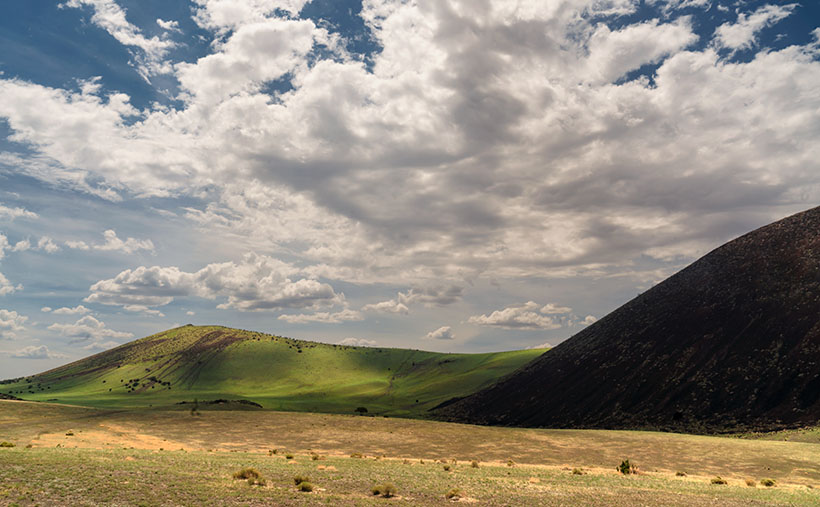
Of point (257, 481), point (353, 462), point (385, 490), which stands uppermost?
point (257, 481)

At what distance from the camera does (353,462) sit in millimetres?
42750

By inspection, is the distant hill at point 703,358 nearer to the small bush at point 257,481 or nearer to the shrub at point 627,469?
the shrub at point 627,469

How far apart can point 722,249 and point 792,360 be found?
203 feet

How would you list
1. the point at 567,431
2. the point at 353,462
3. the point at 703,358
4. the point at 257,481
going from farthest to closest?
the point at 703,358
the point at 567,431
the point at 353,462
the point at 257,481

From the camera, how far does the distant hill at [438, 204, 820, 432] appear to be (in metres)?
87.8

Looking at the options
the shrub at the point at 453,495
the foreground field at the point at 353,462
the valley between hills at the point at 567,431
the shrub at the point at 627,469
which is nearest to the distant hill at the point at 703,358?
the valley between hills at the point at 567,431

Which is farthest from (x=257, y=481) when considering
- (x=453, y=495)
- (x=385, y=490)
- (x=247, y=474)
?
(x=453, y=495)

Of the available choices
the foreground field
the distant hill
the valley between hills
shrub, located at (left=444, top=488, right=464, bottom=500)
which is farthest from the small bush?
the distant hill

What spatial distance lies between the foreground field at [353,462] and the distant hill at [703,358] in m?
28.7

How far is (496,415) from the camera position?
12600 cm

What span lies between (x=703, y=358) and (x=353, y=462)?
93.4 metres

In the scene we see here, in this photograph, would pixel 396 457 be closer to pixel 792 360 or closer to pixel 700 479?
pixel 700 479

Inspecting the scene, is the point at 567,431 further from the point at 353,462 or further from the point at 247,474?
the point at 247,474

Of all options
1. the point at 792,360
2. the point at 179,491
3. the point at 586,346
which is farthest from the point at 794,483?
the point at 586,346
